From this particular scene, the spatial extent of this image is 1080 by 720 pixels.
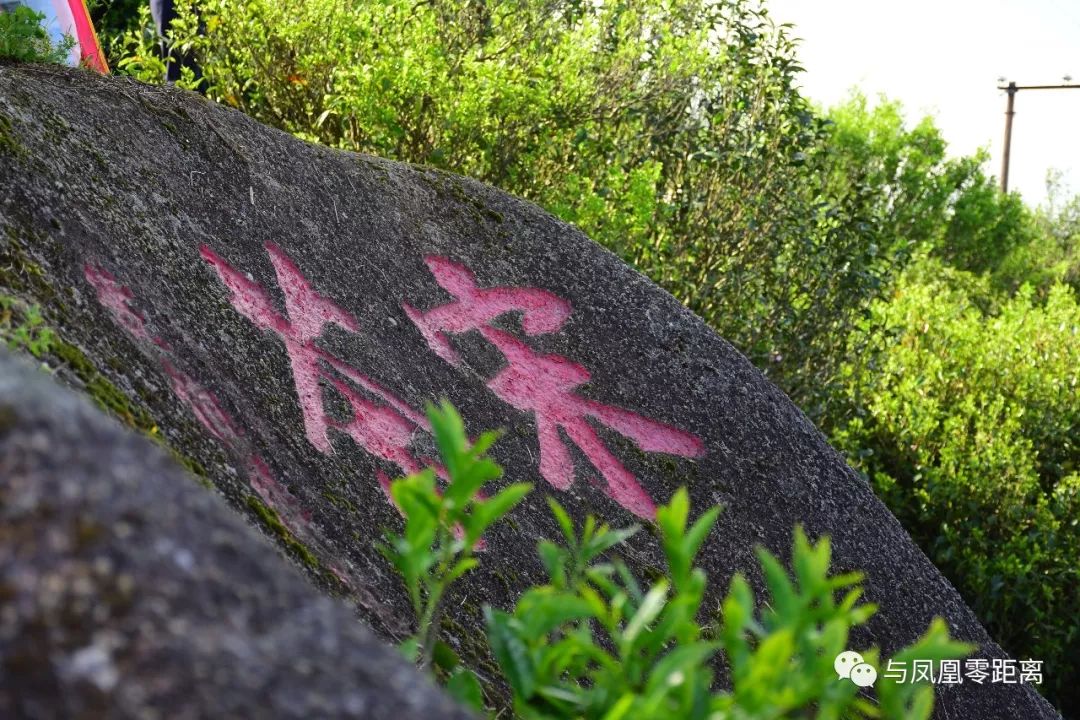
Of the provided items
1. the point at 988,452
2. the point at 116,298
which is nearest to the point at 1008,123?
the point at 988,452

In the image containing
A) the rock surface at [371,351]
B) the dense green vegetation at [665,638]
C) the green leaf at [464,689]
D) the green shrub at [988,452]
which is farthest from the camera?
the green shrub at [988,452]

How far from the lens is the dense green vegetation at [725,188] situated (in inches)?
206

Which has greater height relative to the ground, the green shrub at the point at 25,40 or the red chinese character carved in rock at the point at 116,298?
the green shrub at the point at 25,40

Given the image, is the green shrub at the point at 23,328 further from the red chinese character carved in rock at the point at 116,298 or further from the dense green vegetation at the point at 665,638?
the dense green vegetation at the point at 665,638

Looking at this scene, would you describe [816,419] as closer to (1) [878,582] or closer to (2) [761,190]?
(2) [761,190]

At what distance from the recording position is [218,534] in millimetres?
963

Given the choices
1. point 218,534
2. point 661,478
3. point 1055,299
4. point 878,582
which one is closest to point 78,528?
point 218,534

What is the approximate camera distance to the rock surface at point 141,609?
0.84 metres

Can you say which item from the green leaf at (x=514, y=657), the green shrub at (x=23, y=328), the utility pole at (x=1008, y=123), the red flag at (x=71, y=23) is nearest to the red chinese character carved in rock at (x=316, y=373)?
the green shrub at (x=23, y=328)

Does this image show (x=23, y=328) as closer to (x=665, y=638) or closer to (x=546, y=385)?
(x=665, y=638)

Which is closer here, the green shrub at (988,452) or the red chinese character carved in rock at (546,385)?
the red chinese character carved in rock at (546,385)

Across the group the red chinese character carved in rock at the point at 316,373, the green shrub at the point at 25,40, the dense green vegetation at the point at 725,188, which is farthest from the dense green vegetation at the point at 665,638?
the dense green vegetation at the point at 725,188

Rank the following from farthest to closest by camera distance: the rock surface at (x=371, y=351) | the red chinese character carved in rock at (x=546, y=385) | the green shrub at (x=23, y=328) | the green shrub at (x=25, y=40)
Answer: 1. the green shrub at (x=25, y=40)
2. the red chinese character carved in rock at (x=546, y=385)
3. the rock surface at (x=371, y=351)
4. the green shrub at (x=23, y=328)

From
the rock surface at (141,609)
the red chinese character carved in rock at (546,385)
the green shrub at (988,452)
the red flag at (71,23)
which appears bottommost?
the green shrub at (988,452)
